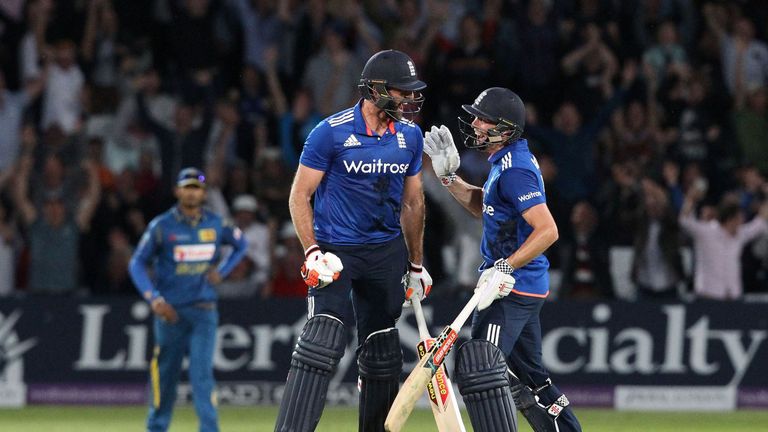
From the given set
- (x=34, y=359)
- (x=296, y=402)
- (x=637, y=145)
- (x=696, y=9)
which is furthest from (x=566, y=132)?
(x=296, y=402)

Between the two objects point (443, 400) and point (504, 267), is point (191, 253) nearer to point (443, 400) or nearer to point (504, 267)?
point (443, 400)

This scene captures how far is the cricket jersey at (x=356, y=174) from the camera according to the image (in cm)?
805

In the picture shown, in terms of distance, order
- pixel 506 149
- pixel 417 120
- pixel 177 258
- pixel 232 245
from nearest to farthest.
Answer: pixel 506 149 → pixel 177 258 → pixel 232 245 → pixel 417 120

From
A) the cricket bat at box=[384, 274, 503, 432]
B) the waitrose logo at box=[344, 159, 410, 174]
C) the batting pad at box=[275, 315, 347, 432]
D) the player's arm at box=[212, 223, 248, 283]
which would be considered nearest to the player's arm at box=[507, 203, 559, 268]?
the cricket bat at box=[384, 274, 503, 432]

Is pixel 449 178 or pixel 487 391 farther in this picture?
pixel 449 178

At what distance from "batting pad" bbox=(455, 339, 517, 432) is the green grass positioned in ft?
13.7

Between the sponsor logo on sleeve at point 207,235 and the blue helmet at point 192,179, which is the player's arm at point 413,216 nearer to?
the blue helmet at point 192,179

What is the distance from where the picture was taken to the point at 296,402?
7773 millimetres

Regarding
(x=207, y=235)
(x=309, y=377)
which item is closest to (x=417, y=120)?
(x=207, y=235)

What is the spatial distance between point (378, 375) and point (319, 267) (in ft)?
2.91

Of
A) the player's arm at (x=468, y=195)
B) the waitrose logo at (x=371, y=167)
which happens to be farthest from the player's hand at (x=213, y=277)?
the waitrose logo at (x=371, y=167)

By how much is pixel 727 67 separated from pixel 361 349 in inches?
389

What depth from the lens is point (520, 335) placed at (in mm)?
8461

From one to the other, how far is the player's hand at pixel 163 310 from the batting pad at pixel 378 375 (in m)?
3.04
